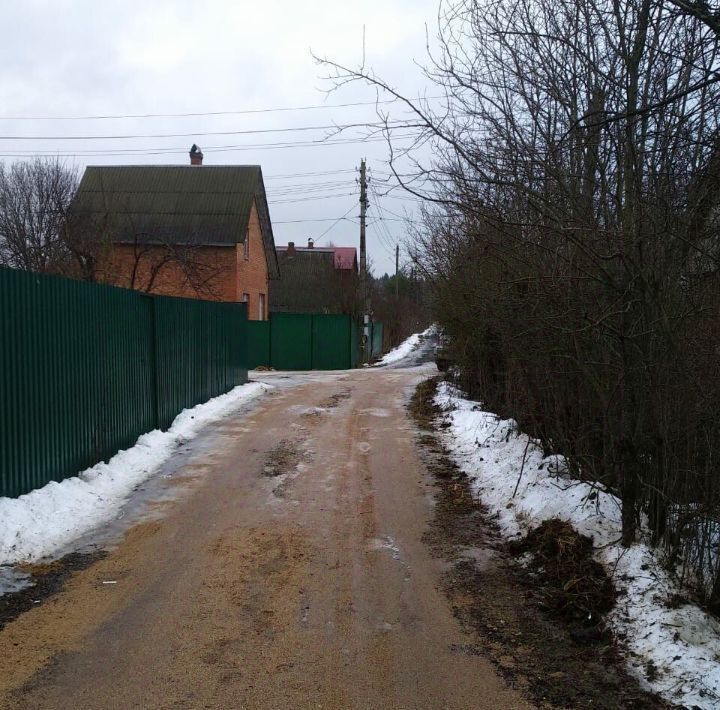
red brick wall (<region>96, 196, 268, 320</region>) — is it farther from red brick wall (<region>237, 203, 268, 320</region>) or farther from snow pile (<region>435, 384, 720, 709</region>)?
snow pile (<region>435, 384, 720, 709</region>)

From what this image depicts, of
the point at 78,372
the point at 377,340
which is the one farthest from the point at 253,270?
the point at 78,372

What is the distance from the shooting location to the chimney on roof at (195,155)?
34.2 m

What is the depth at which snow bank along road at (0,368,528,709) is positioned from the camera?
3525mm

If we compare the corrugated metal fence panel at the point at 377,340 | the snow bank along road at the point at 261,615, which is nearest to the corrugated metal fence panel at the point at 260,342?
the corrugated metal fence panel at the point at 377,340

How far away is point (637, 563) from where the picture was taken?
4.54 meters

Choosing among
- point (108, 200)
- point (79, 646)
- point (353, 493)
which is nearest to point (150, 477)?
point (353, 493)

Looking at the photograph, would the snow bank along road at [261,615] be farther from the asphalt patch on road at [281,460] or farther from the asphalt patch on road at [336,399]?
the asphalt patch on road at [336,399]

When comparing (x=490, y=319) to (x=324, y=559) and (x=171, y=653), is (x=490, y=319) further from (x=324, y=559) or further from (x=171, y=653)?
(x=171, y=653)

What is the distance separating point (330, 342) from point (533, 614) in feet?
78.4

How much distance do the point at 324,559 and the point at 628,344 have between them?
9.20ft

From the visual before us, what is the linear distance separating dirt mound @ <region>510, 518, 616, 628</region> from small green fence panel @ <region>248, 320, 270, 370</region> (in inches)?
883

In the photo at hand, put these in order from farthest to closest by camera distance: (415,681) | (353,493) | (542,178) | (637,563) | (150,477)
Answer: (150,477) < (353,493) < (542,178) < (637,563) < (415,681)

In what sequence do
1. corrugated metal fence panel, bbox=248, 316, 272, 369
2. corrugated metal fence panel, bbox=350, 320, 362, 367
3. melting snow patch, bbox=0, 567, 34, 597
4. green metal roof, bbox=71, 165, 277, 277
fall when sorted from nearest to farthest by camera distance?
melting snow patch, bbox=0, 567, 34, 597 → green metal roof, bbox=71, 165, 277, 277 → corrugated metal fence panel, bbox=248, 316, 272, 369 → corrugated metal fence panel, bbox=350, 320, 362, 367

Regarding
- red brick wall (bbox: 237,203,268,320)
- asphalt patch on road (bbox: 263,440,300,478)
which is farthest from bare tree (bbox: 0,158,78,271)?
asphalt patch on road (bbox: 263,440,300,478)
